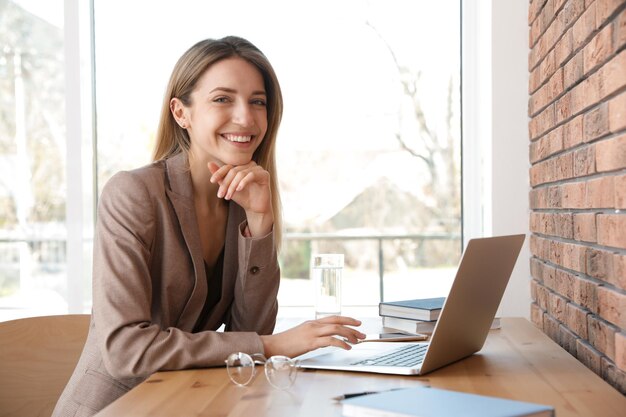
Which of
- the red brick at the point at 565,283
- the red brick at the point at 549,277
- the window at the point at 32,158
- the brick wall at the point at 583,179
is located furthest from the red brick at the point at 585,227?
the window at the point at 32,158

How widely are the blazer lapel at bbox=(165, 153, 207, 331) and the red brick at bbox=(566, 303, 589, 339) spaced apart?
31.8 inches

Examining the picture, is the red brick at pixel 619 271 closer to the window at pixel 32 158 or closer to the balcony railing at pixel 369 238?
the balcony railing at pixel 369 238

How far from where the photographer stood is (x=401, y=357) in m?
1.53

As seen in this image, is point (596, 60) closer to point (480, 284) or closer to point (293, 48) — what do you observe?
point (480, 284)

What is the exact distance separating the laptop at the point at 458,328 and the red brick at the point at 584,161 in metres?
0.19

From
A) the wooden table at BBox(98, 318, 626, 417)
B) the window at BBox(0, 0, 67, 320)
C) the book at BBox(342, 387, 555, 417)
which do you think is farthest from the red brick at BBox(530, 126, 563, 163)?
the window at BBox(0, 0, 67, 320)

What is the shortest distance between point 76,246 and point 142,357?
6.89 ft

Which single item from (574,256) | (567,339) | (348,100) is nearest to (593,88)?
(574,256)

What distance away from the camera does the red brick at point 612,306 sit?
138 centimetres

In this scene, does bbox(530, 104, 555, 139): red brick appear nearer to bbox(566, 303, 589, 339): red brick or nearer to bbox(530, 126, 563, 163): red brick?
bbox(530, 126, 563, 163): red brick

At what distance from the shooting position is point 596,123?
1.52 metres

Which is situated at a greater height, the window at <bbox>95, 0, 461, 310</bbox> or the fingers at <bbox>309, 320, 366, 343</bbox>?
the window at <bbox>95, 0, 461, 310</bbox>

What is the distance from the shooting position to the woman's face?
6.45 feet

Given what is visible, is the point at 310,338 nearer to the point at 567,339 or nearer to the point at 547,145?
the point at 567,339
